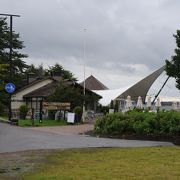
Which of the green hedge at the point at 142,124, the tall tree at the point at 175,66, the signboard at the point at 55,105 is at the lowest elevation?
the green hedge at the point at 142,124

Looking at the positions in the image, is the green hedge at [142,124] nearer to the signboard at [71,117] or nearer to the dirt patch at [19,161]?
the dirt patch at [19,161]

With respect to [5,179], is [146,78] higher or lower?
higher

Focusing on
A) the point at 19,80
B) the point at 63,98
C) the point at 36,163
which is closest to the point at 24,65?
the point at 19,80

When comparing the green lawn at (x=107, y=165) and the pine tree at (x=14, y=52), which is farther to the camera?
the pine tree at (x=14, y=52)

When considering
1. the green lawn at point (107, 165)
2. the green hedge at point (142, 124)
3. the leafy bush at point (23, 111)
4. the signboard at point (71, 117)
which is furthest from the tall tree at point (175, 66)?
the green lawn at point (107, 165)

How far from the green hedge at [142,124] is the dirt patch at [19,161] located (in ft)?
27.4

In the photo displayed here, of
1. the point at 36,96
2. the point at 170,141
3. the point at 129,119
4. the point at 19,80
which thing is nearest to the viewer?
the point at 170,141

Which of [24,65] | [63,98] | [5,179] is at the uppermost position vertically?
[24,65]

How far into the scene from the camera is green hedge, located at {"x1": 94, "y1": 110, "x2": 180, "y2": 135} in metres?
24.7

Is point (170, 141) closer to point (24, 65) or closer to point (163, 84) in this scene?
point (163, 84)

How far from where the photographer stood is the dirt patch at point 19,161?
12680 mm

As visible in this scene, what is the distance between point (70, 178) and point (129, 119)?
49.4 feet

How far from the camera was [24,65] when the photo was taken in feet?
285

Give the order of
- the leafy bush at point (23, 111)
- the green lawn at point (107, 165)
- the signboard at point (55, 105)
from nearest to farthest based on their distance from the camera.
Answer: the green lawn at point (107, 165), the signboard at point (55, 105), the leafy bush at point (23, 111)
